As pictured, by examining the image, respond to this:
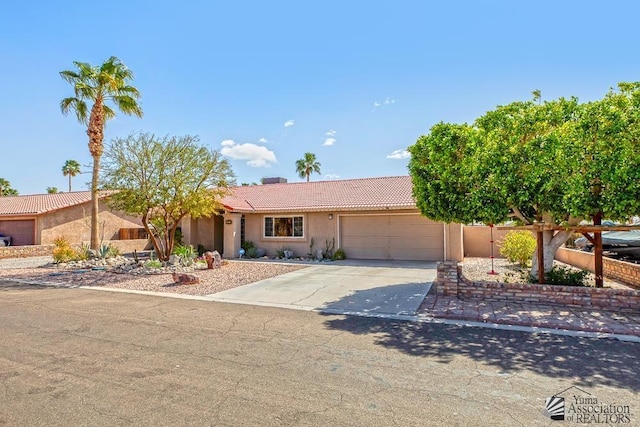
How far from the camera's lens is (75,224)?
1028 inches

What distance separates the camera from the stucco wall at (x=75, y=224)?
24.4 meters

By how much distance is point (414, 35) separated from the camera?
12484mm

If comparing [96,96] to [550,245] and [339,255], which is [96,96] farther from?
[550,245]

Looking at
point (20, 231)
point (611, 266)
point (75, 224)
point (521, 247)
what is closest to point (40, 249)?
point (75, 224)

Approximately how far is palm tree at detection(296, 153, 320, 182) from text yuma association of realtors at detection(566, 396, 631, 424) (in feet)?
143

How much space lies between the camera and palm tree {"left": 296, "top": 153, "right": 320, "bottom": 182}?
4662 centimetres

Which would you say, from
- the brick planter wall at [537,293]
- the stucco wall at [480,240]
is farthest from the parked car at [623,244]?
the brick planter wall at [537,293]

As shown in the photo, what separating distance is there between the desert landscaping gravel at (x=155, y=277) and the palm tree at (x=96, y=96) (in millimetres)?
4173

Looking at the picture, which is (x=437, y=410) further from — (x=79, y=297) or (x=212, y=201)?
(x=212, y=201)

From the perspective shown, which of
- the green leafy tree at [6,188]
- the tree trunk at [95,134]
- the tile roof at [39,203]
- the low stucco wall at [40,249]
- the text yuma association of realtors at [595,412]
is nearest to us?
the text yuma association of realtors at [595,412]

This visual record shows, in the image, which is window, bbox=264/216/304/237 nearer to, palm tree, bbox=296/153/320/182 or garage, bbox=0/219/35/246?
garage, bbox=0/219/35/246

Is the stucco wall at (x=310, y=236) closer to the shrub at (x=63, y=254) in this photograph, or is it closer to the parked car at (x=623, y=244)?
the shrub at (x=63, y=254)

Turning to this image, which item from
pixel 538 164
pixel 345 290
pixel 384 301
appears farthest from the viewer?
pixel 345 290

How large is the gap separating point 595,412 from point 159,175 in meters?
14.8
